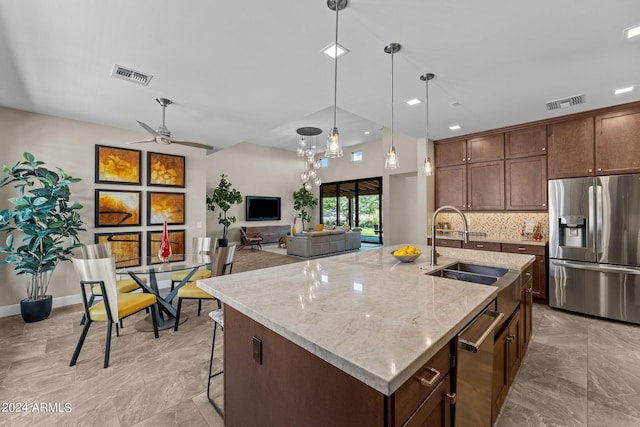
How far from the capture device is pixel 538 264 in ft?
13.5

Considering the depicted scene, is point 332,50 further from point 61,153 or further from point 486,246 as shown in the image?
point 61,153

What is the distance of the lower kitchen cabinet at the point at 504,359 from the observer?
1745 millimetres

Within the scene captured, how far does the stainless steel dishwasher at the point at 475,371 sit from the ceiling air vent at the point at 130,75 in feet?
11.7

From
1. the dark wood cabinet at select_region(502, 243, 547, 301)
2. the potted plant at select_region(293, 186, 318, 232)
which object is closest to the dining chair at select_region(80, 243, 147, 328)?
the dark wood cabinet at select_region(502, 243, 547, 301)

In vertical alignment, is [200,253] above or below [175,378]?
above

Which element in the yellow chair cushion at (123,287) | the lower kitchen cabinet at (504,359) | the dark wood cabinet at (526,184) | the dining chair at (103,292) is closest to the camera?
the lower kitchen cabinet at (504,359)

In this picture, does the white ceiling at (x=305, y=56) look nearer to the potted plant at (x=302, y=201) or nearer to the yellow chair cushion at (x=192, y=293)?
the yellow chair cushion at (x=192, y=293)

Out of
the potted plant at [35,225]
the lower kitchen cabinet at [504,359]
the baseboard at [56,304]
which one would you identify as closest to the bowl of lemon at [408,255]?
the lower kitchen cabinet at [504,359]

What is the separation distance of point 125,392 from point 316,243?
5.90 metres

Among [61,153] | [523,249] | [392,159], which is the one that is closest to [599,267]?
[523,249]

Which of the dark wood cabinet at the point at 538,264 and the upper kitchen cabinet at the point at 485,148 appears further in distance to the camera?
the upper kitchen cabinet at the point at 485,148

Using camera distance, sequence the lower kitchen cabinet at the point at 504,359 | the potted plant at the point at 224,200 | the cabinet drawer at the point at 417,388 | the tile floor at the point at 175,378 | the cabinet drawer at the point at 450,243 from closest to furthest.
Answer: the cabinet drawer at the point at 417,388, the lower kitchen cabinet at the point at 504,359, the tile floor at the point at 175,378, the cabinet drawer at the point at 450,243, the potted plant at the point at 224,200

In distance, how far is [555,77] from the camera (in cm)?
296

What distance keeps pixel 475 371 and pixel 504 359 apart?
2.49 ft
